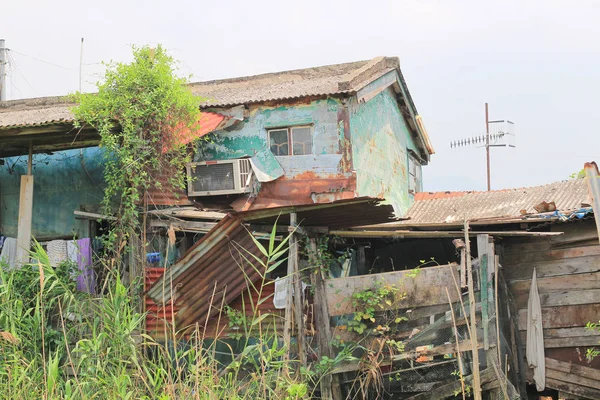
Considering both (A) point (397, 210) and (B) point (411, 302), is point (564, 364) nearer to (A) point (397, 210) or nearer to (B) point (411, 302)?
(B) point (411, 302)

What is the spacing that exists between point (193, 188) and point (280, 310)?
4501 millimetres

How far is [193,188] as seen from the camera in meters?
12.2

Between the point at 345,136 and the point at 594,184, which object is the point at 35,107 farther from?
the point at 594,184

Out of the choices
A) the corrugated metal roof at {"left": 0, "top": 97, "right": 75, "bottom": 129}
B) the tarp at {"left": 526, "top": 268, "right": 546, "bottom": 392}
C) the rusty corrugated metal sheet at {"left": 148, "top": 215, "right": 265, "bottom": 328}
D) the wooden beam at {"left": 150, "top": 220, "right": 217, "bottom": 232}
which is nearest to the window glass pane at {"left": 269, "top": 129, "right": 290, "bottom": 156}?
the wooden beam at {"left": 150, "top": 220, "right": 217, "bottom": 232}

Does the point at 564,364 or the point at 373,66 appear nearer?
the point at 564,364

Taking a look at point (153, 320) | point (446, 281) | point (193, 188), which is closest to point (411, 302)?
point (446, 281)

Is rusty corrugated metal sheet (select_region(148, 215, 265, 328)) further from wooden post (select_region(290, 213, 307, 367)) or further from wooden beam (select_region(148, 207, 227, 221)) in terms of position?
wooden beam (select_region(148, 207, 227, 221))

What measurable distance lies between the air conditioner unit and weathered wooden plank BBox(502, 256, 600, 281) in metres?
4.63

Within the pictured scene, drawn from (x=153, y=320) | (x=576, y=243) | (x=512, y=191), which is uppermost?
(x=512, y=191)

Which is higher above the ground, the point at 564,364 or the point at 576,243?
the point at 576,243

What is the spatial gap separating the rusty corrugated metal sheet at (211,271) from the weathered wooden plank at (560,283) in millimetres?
4347

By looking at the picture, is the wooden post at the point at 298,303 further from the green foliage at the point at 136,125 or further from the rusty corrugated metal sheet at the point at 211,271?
the green foliage at the point at 136,125

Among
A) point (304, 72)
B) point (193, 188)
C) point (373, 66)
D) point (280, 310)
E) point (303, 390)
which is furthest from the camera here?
point (304, 72)

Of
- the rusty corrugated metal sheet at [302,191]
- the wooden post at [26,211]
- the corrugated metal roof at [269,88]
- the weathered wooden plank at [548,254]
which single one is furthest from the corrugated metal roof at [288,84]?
the weathered wooden plank at [548,254]
